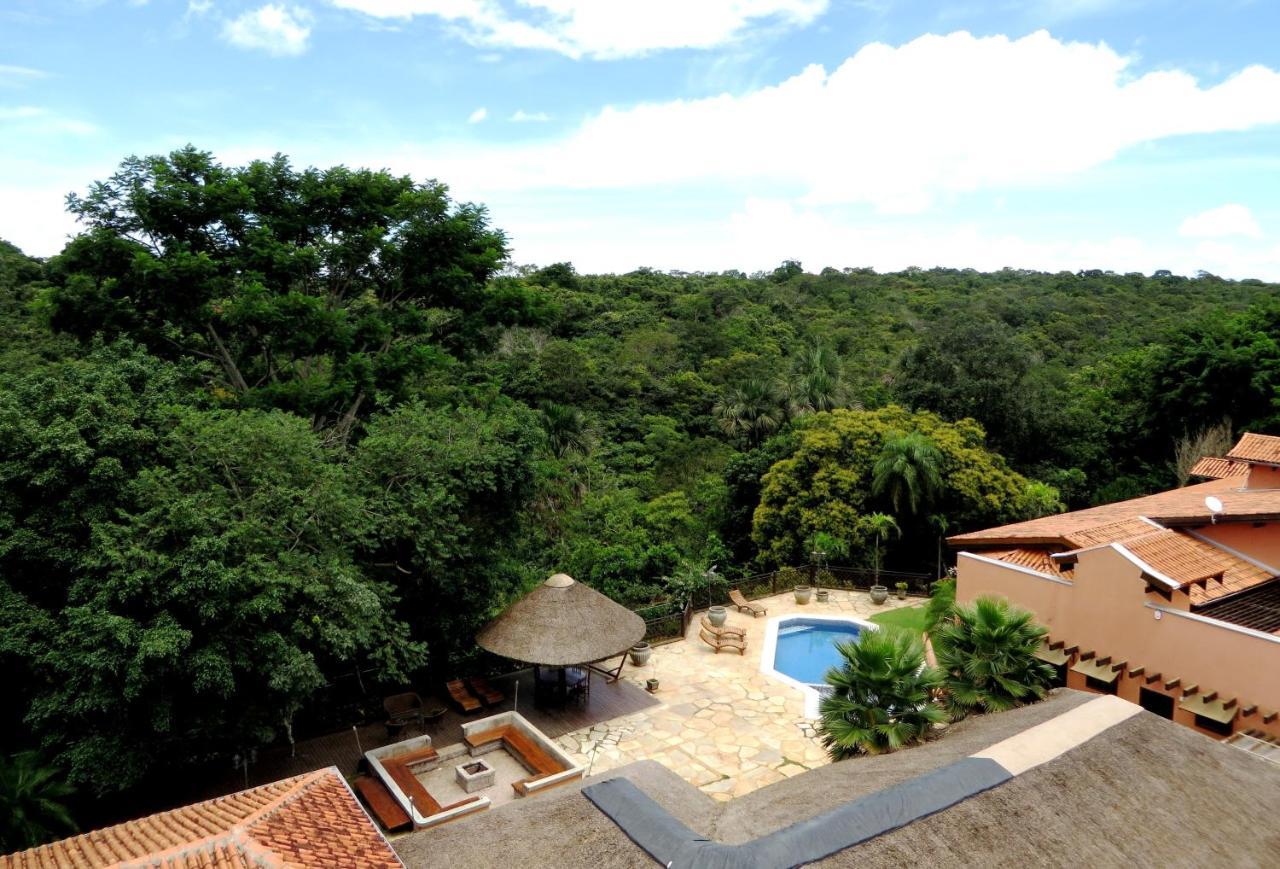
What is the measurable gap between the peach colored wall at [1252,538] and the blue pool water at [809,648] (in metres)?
7.50

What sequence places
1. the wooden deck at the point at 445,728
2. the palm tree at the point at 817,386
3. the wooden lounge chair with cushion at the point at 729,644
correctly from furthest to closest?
the palm tree at the point at 817,386, the wooden lounge chair with cushion at the point at 729,644, the wooden deck at the point at 445,728

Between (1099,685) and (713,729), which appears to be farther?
(713,729)

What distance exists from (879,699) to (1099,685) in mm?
4463

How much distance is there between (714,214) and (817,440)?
2849 centimetres

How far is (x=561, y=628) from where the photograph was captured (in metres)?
13.5

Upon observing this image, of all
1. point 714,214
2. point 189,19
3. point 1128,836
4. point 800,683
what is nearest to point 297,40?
point 189,19

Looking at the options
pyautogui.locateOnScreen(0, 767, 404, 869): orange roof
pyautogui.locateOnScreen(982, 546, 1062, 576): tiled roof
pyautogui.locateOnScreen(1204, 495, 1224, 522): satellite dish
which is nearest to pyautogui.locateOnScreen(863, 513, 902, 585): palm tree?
pyautogui.locateOnScreen(982, 546, 1062, 576): tiled roof

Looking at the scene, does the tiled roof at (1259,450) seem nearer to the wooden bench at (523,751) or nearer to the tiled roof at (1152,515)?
the tiled roof at (1152,515)

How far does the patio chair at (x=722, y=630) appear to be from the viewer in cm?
1678

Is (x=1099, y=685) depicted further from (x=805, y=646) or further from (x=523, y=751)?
(x=523, y=751)

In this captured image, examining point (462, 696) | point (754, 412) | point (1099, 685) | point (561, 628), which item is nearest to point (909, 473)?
point (1099, 685)

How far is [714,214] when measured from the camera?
4784cm

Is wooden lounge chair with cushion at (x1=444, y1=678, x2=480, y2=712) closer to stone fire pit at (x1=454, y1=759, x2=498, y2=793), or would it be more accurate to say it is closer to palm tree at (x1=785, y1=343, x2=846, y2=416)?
stone fire pit at (x1=454, y1=759, x2=498, y2=793)

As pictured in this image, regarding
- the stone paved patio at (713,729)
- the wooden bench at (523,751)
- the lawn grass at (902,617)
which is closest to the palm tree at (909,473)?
the lawn grass at (902,617)
